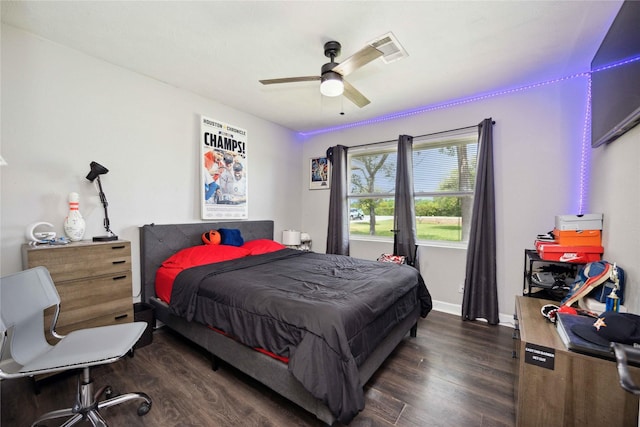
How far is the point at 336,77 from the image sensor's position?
2062mm

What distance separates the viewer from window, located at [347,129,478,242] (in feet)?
11.3

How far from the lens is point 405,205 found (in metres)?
3.69

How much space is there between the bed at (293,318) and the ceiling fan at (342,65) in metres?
1.64

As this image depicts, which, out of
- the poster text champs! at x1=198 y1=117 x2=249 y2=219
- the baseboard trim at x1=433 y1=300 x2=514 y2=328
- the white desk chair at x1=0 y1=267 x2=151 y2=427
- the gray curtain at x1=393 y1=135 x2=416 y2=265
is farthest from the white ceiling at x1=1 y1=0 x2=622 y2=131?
the baseboard trim at x1=433 y1=300 x2=514 y2=328

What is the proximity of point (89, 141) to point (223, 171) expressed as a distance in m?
1.36

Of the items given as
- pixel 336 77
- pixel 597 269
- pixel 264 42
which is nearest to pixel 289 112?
pixel 264 42

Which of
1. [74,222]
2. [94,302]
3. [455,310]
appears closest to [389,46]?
[74,222]

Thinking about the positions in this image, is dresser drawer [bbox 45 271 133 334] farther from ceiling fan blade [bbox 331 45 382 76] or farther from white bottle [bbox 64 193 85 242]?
ceiling fan blade [bbox 331 45 382 76]

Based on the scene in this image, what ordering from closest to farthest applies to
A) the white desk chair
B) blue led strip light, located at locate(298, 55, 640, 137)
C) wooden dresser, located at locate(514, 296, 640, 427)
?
wooden dresser, located at locate(514, 296, 640, 427) → the white desk chair → blue led strip light, located at locate(298, 55, 640, 137)

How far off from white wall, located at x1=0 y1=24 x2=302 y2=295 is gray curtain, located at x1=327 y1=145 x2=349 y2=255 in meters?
1.73

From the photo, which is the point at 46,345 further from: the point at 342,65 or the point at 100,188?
the point at 342,65

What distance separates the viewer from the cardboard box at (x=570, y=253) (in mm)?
2119

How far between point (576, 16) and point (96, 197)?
423 cm

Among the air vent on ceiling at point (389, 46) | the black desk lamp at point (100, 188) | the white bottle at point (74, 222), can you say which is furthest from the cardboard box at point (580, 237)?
the white bottle at point (74, 222)
